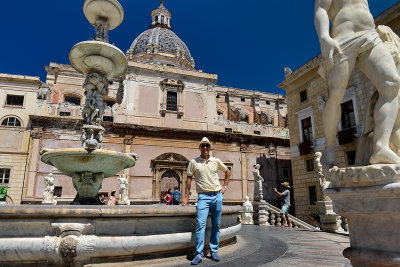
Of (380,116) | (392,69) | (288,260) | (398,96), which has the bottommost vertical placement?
(288,260)

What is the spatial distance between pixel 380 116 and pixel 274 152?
74.9ft

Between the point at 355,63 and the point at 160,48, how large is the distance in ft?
125

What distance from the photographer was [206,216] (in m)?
3.65

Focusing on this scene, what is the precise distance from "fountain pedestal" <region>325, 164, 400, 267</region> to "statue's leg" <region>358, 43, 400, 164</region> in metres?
0.26

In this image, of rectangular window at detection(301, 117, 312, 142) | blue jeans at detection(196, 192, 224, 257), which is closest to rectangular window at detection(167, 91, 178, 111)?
rectangular window at detection(301, 117, 312, 142)

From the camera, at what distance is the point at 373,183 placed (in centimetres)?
223

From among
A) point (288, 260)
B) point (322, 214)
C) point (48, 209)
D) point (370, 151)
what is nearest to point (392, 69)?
point (370, 151)

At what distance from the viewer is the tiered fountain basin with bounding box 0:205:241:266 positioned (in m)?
2.89

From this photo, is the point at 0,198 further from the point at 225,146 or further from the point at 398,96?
the point at 398,96

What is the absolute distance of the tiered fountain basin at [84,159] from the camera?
5604mm

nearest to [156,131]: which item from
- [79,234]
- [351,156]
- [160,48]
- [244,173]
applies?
[244,173]

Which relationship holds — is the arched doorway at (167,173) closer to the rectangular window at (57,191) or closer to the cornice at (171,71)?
the rectangular window at (57,191)

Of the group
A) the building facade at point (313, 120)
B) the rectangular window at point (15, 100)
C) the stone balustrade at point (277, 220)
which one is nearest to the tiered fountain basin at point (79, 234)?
the stone balustrade at point (277, 220)

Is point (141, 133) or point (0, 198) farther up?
point (141, 133)
